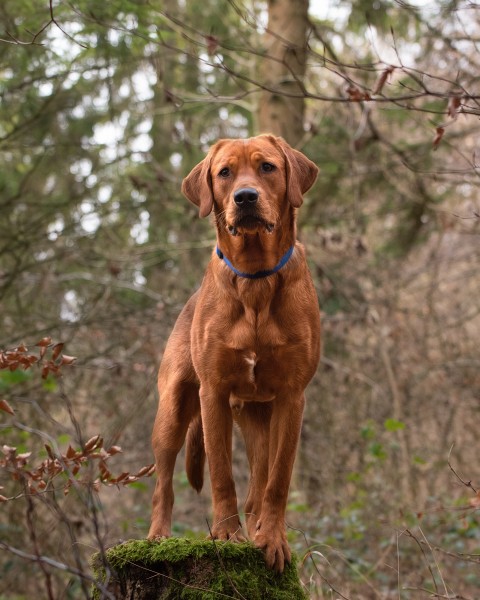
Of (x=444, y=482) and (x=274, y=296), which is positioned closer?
(x=274, y=296)

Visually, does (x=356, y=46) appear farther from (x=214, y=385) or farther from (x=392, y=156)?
(x=214, y=385)

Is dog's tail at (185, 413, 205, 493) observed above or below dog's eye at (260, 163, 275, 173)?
below

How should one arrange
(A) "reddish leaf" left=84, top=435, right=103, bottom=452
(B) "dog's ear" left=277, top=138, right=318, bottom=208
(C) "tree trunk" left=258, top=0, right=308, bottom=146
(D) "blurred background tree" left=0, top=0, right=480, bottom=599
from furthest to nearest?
(C) "tree trunk" left=258, top=0, right=308, bottom=146
(D) "blurred background tree" left=0, top=0, right=480, bottom=599
(B) "dog's ear" left=277, top=138, right=318, bottom=208
(A) "reddish leaf" left=84, top=435, right=103, bottom=452

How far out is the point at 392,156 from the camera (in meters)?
Result: 12.1

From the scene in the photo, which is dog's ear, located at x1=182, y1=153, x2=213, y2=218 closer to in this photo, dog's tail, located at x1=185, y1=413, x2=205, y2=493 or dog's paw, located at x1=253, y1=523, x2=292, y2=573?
dog's tail, located at x1=185, y1=413, x2=205, y2=493

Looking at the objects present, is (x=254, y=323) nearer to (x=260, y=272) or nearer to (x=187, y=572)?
(x=260, y=272)

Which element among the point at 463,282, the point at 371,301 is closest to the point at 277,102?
the point at 371,301

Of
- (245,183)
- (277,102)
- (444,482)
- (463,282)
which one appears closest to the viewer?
(245,183)

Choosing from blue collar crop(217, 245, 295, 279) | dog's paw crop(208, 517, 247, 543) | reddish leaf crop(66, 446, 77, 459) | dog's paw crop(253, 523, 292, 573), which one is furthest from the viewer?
blue collar crop(217, 245, 295, 279)

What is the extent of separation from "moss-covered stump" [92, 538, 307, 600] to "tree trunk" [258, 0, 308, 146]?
7009 mm

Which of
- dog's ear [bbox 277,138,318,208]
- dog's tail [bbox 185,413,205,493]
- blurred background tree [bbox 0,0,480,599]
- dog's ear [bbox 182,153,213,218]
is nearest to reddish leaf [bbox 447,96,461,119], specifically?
dog's ear [bbox 277,138,318,208]

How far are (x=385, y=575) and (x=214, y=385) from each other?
205 inches

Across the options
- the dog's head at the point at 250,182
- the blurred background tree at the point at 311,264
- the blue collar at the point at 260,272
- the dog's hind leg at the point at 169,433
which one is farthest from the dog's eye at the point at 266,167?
the blurred background tree at the point at 311,264

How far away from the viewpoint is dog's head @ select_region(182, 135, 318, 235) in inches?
176
